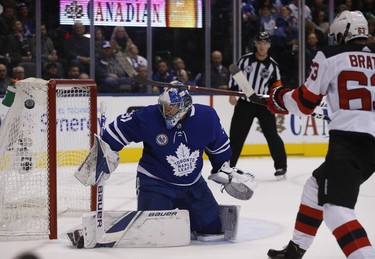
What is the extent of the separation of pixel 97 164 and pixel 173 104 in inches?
17.9

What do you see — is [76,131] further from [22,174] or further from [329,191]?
[329,191]

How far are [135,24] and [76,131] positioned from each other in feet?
8.81

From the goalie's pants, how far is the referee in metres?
2.43

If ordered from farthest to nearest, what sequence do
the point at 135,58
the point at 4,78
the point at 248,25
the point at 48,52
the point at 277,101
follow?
the point at 248,25, the point at 135,58, the point at 48,52, the point at 4,78, the point at 277,101

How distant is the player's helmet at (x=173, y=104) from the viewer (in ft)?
12.9

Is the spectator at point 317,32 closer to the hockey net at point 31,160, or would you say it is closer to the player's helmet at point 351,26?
the hockey net at point 31,160

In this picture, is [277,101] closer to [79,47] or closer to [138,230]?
[138,230]

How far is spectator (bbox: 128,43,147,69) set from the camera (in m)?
8.83

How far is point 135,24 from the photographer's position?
8906 millimetres

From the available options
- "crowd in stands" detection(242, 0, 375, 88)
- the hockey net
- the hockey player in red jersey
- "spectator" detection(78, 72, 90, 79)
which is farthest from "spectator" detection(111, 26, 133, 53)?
the hockey player in red jersey

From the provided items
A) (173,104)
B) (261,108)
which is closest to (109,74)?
(261,108)

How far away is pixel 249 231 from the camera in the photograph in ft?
14.4

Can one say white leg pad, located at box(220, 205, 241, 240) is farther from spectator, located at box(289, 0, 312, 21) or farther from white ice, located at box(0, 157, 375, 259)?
spectator, located at box(289, 0, 312, 21)

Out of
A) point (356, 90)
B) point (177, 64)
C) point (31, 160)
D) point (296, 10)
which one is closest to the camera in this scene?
point (356, 90)
